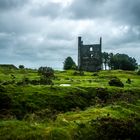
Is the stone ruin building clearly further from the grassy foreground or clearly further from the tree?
the grassy foreground

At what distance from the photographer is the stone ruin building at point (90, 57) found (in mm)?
164500

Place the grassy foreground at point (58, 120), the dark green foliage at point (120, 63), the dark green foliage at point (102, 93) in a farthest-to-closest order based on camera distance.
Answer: the dark green foliage at point (120, 63), the dark green foliage at point (102, 93), the grassy foreground at point (58, 120)

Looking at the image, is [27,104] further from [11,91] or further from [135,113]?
[135,113]

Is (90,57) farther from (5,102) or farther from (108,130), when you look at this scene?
(108,130)

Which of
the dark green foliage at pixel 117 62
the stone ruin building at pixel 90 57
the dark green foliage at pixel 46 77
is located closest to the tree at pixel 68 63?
the stone ruin building at pixel 90 57

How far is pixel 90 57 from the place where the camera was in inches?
6644

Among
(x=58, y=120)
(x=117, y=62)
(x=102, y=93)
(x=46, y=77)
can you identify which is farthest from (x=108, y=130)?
(x=117, y=62)

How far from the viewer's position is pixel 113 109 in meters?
34.0

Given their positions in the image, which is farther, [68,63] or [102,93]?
[68,63]

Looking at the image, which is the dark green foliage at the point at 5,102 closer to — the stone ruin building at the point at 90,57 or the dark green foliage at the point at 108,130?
the dark green foliage at the point at 108,130

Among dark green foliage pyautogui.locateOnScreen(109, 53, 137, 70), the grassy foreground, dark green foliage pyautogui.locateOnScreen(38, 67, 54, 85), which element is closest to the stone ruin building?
dark green foliage pyautogui.locateOnScreen(109, 53, 137, 70)

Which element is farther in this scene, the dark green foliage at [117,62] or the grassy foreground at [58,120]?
the dark green foliage at [117,62]

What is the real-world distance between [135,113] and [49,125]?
9919 millimetres

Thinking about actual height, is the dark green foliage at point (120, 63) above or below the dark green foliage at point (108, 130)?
above
